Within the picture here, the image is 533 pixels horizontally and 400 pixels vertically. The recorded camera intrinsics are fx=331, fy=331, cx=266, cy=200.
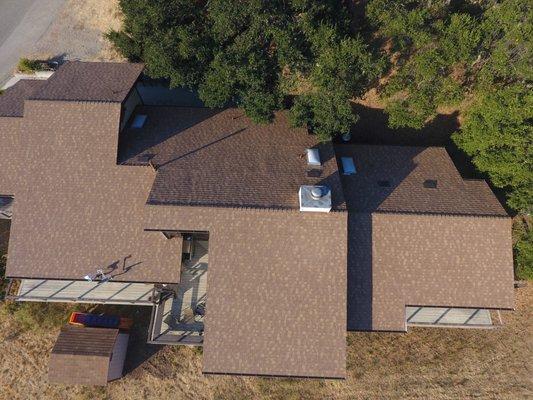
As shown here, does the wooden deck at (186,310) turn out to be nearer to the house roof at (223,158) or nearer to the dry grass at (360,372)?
the dry grass at (360,372)

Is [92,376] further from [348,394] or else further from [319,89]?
[319,89]

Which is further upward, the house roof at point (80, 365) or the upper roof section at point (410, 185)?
the upper roof section at point (410, 185)

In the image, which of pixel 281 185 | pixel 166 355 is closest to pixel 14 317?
pixel 166 355

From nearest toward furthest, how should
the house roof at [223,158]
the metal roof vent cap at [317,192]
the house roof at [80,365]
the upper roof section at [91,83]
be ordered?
the metal roof vent cap at [317,192]
the house roof at [223,158]
the house roof at [80,365]
the upper roof section at [91,83]

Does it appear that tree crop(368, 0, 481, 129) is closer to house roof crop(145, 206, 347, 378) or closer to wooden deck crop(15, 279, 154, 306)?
house roof crop(145, 206, 347, 378)

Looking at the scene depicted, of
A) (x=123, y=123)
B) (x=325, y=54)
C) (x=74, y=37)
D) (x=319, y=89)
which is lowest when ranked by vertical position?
(x=123, y=123)

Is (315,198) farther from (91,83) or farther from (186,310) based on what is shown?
(91,83)

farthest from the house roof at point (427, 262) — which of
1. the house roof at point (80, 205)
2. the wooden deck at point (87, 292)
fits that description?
the wooden deck at point (87, 292)
